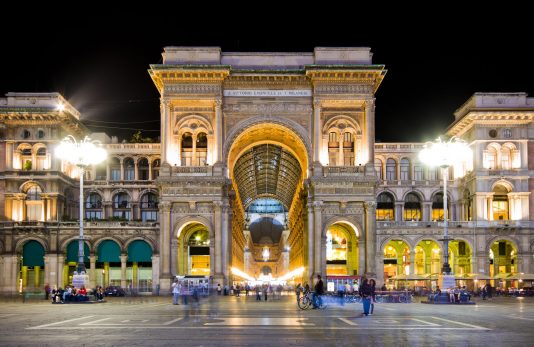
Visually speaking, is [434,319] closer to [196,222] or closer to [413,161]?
[196,222]

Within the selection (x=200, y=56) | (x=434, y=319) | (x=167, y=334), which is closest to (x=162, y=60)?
(x=200, y=56)

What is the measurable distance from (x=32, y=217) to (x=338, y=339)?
226ft

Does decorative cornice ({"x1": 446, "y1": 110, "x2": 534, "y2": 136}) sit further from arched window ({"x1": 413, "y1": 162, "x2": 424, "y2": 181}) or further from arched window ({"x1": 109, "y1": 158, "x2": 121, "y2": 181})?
arched window ({"x1": 109, "y1": 158, "x2": 121, "y2": 181})

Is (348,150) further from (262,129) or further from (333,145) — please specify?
(262,129)

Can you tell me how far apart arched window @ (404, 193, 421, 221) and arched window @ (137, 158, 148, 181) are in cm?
3302

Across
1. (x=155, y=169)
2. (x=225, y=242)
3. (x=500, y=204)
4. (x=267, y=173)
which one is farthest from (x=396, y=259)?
(x=267, y=173)

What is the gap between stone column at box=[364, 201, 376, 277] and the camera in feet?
232

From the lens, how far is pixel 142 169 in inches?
3799

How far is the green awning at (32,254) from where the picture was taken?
270 ft

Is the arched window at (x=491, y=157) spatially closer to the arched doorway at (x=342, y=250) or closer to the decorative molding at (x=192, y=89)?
the arched doorway at (x=342, y=250)

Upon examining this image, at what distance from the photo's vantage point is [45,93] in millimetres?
84938

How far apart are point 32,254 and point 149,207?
17350 millimetres

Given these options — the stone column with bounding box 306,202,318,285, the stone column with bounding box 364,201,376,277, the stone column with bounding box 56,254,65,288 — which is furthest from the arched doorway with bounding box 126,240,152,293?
the stone column with bounding box 364,201,376,277

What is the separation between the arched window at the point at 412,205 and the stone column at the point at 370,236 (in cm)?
2542
